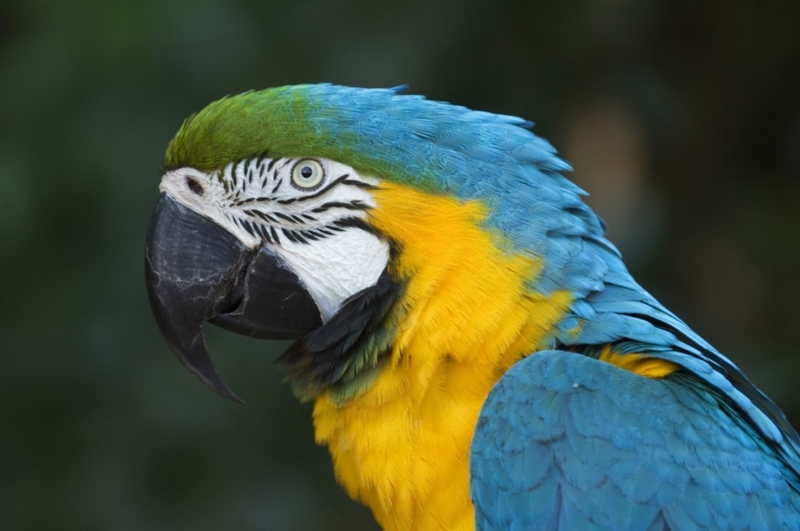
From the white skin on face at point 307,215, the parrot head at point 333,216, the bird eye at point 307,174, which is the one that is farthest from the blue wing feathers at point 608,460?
the bird eye at point 307,174

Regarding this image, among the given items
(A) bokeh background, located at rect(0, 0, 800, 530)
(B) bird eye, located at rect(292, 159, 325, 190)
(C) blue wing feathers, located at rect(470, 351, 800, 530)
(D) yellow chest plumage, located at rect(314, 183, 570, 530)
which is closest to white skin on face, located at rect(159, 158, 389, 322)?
(B) bird eye, located at rect(292, 159, 325, 190)

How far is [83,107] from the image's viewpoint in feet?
9.04

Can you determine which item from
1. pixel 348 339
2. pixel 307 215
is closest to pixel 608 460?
pixel 348 339

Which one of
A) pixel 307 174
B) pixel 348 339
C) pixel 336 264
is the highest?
pixel 307 174

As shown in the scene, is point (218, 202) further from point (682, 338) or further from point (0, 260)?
point (0, 260)

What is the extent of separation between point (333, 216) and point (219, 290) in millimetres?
258

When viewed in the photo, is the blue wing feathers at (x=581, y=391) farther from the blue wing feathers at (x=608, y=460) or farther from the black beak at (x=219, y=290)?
the black beak at (x=219, y=290)

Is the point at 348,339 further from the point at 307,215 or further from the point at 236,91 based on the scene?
the point at 236,91

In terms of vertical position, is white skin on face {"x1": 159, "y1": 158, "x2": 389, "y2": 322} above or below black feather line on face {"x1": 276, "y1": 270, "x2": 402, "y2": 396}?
above

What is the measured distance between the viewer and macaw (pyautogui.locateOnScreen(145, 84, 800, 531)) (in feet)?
4.26

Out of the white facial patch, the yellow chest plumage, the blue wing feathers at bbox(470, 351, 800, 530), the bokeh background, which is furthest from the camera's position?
the bokeh background

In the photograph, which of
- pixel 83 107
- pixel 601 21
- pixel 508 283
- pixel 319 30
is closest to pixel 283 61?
pixel 319 30

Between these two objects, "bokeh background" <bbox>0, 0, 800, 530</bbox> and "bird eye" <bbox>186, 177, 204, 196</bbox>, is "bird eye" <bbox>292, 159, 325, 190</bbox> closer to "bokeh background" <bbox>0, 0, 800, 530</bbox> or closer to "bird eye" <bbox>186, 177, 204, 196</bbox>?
"bird eye" <bbox>186, 177, 204, 196</bbox>

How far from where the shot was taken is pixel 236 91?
2.75 meters
